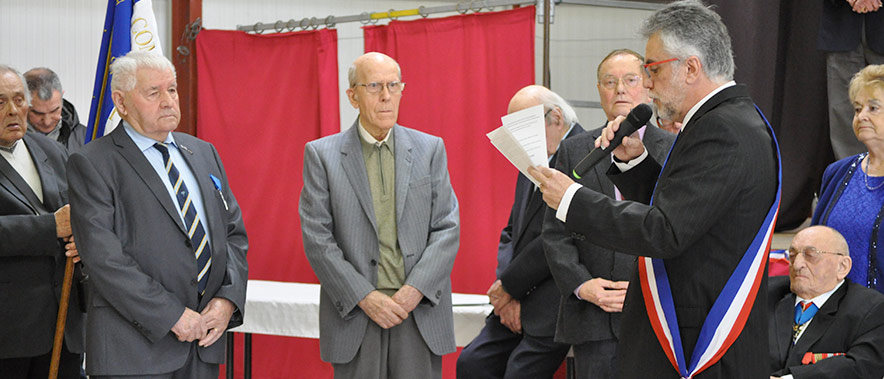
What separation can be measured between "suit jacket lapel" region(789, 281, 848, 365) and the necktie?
0.02 metres

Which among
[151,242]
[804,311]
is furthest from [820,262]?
[151,242]

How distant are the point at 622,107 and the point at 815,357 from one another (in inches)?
43.4

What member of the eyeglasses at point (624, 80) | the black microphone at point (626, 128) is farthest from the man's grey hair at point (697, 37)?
the eyeglasses at point (624, 80)

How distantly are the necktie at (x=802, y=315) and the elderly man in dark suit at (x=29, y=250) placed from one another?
2590mm

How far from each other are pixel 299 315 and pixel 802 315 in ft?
6.65

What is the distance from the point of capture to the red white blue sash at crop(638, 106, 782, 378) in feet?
6.58

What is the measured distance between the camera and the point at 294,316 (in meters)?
3.82

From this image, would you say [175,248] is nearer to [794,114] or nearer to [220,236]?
[220,236]

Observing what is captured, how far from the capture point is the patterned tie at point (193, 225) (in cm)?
281

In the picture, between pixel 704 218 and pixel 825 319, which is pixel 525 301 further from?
pixel 704 218

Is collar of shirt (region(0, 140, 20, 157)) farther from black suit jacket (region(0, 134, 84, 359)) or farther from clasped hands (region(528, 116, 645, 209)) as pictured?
clasped hands (region(528, 116, 645, 209))

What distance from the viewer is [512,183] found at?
4.89 m

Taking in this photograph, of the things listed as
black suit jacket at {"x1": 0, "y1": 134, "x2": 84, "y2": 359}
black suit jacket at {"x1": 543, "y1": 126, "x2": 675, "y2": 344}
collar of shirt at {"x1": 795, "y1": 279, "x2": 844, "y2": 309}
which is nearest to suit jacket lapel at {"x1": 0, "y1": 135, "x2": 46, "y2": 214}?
black suit jacket at {"x1": 0, "y1": 134, "x2": 84, "y2": 359}

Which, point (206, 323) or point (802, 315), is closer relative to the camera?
point (206, 323)
